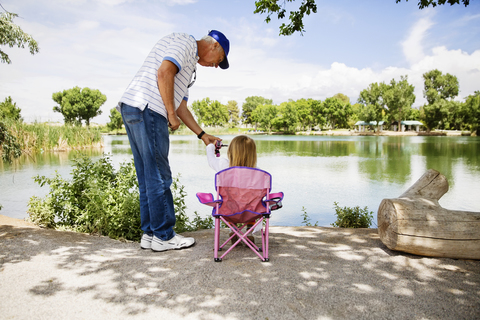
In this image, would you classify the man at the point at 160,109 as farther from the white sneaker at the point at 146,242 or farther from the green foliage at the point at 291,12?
the green foliage at the point at 291,12

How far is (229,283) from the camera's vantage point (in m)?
2.44

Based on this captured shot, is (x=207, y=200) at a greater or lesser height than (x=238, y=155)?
lesser

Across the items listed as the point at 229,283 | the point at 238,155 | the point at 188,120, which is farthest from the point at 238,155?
the point at 229,283

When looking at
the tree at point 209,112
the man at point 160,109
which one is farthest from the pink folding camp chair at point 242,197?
the tree at point 209,112

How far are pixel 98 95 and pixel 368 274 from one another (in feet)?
187

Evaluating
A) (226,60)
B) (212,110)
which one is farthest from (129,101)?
(212,110)

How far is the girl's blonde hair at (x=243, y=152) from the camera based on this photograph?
10.5 feet

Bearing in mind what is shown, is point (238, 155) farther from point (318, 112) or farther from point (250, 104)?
point (250, 104)

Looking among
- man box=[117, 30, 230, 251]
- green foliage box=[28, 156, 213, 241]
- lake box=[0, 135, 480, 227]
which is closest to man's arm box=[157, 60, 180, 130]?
man box=[117, 30, 230, 251]

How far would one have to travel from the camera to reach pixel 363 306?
7.00ft

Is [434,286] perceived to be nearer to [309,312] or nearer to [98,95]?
[309,312]

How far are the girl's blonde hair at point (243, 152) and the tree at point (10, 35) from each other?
16.3 feet

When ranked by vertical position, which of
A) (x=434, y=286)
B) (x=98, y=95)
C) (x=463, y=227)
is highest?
(x=98, y=95)

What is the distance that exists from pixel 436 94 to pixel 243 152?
8056 cm
